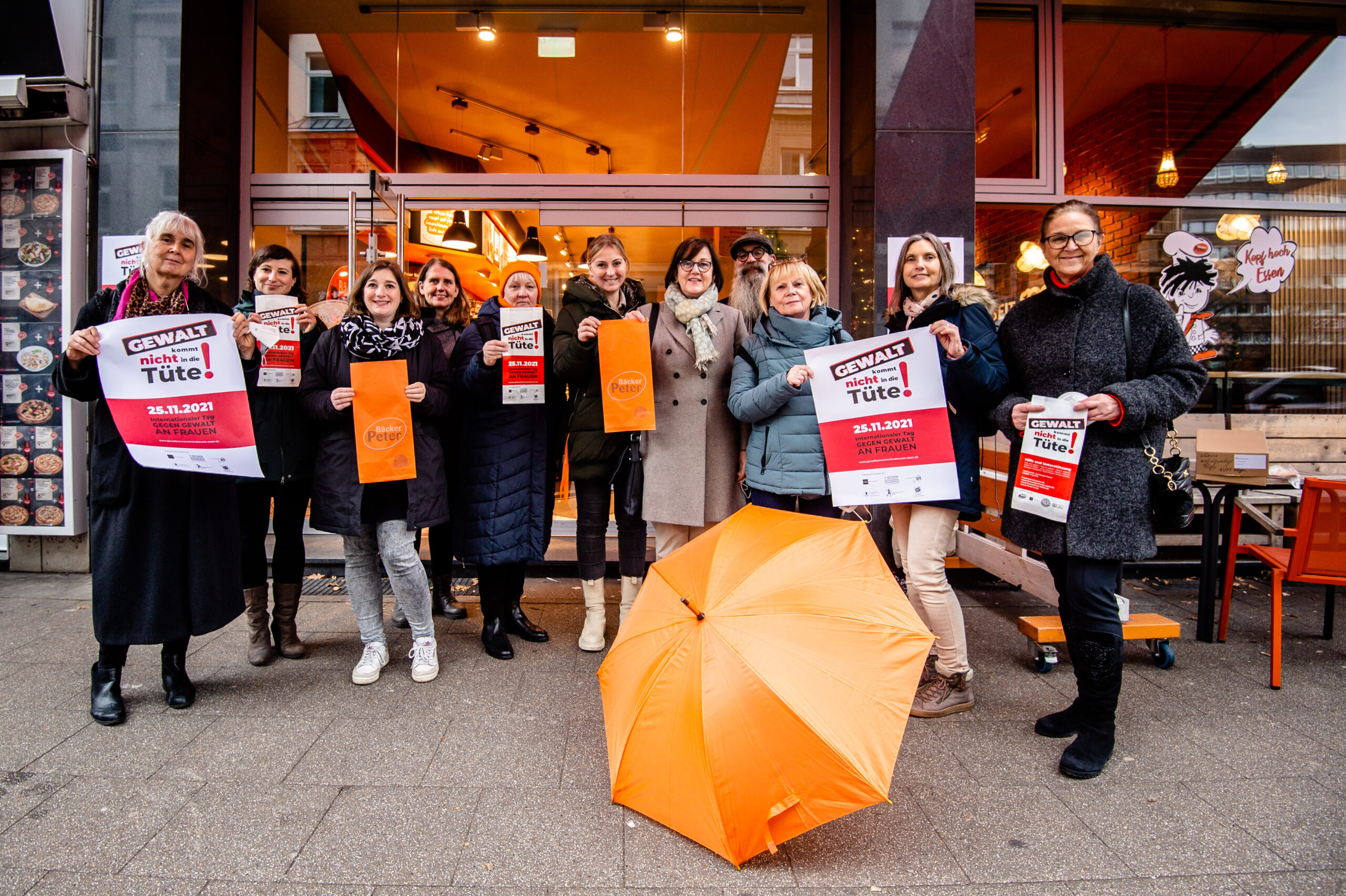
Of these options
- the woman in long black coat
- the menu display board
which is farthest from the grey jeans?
the menu display board

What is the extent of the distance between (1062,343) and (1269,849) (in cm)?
182

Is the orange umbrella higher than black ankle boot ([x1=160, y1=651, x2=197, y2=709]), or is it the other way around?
the orange umbrella

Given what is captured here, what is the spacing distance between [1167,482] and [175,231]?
13.8ft

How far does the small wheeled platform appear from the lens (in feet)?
12.0

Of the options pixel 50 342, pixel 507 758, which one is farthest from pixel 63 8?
pixel 507 758

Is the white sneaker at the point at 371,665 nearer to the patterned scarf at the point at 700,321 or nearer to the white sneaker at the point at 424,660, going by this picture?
the white sneaker at the point at 424,660

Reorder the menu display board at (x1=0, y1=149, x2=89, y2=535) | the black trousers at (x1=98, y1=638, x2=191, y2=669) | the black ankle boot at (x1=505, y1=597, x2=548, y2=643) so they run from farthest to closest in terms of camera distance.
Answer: the menu display board at (x1=0, y1=149, x2=89, y2=535) → the black ankle boot at (x1=505, y1=597, x2=548, y2=643) → the black trousers at (x1=98, y1=638, x2=191, y2=669)

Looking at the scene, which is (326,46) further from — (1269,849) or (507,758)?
(1269,849)

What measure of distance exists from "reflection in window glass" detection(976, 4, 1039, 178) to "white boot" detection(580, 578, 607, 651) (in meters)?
4.65

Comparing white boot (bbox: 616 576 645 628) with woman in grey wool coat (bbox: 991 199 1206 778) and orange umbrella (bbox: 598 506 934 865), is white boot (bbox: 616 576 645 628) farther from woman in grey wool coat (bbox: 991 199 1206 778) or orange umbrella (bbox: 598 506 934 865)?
woman in grey wool coat (bbox: 991 199 1206 778)

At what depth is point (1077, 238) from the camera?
268cm

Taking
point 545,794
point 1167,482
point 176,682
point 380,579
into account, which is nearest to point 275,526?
point 380,579

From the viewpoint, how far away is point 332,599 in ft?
16.3

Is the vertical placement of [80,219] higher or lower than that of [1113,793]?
higher
